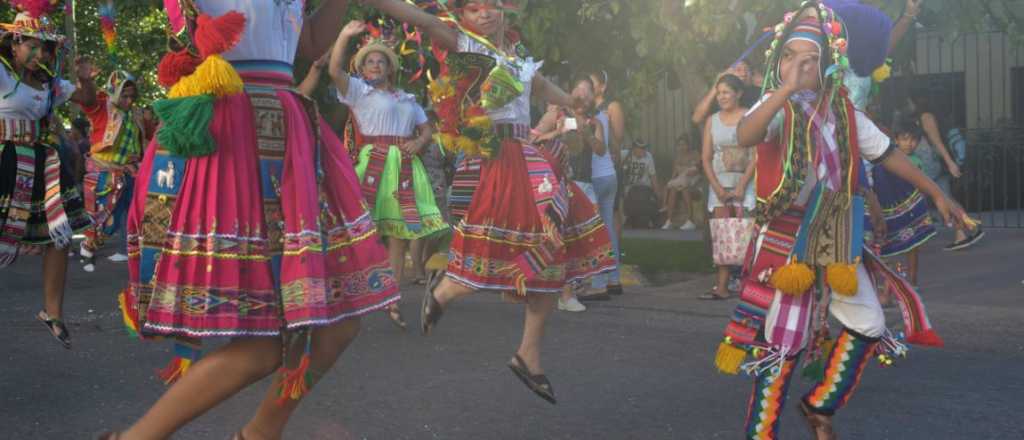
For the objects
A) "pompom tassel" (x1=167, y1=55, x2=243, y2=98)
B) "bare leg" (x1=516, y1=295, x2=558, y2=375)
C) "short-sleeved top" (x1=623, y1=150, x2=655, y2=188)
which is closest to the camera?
"pompom tassel" (x1=167, y1=55, x2=243, y2=98)

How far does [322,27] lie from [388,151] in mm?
5221

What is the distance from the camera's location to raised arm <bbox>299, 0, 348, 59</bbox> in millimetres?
4020

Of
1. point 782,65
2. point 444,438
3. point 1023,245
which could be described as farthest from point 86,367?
point 1023,245

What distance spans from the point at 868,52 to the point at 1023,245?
9.23m

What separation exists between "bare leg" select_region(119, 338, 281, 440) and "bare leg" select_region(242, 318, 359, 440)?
171 millimetres

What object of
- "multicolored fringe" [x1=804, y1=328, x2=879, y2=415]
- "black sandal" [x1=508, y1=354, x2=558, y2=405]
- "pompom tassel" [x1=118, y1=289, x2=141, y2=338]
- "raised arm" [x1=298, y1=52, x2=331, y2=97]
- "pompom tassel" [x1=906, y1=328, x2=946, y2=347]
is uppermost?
"raised arm" [x1=298, y1=52, x2=331, y2=97]

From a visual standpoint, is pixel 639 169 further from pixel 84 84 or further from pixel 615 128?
pixel 84 84

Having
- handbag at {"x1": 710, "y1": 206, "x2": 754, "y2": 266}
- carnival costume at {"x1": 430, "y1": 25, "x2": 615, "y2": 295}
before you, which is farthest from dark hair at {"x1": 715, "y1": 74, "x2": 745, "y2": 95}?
carnival costume at {"x1": 430, "y1": 25, "x2": 615, "y2": 295}

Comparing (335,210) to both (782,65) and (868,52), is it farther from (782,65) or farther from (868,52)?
(868,52)

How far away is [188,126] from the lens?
3.51m

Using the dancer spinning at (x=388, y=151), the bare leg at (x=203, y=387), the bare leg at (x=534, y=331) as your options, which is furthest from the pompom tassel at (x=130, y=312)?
the dancer spinning at (x=388, y=151)

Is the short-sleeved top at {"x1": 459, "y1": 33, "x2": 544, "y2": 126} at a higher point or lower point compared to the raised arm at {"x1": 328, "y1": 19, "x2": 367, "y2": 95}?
lower

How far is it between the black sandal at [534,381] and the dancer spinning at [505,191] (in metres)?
0.20

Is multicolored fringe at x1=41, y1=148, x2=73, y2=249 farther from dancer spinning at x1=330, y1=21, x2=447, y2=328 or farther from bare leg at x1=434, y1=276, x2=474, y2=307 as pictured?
bare leg at x1=434, y1=276, x2=474, y2=307
